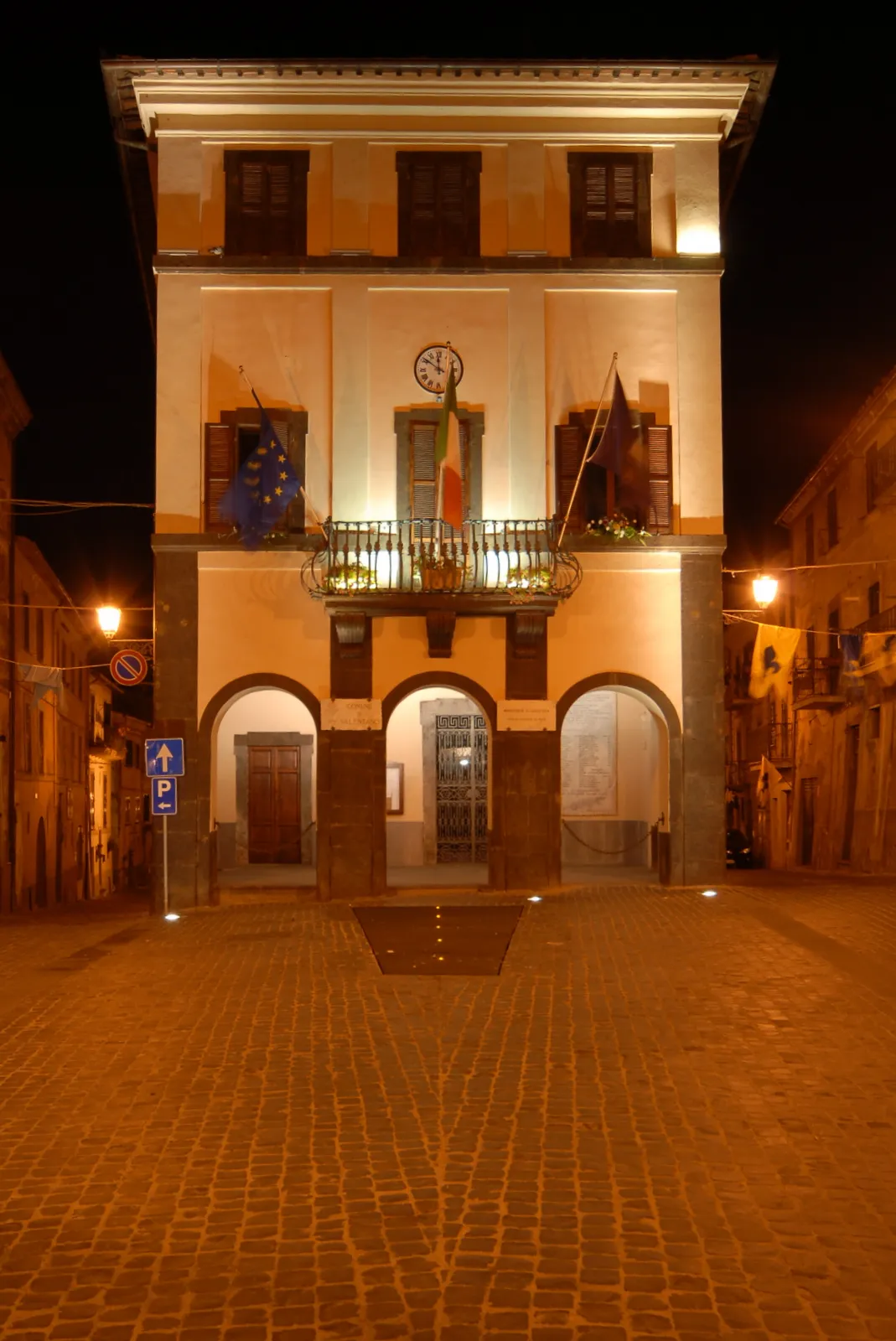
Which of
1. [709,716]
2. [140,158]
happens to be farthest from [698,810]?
[140,158]

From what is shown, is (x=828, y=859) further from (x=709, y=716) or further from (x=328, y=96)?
(x=328, y=96)

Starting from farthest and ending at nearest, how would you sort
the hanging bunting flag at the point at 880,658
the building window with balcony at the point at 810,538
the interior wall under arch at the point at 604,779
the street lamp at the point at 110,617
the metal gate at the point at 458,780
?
the building window with balcony at the point at 810,538 → the hanging bunting flag at the point at 880,658 → the metal gate at the point at 458,780 → the interior wall under arch at the point at 604,779 → the street lamp at the point at 110,617

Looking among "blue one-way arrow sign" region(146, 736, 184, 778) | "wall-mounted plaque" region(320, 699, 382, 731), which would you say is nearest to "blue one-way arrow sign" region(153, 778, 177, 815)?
"blue one-way arrow sign" region(146, 736, 184, 778)

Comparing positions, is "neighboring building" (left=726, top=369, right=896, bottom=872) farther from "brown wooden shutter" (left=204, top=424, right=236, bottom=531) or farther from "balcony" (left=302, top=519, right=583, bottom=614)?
"brown wooden shutter" (left=204, top=424, right=236, bottom=531)

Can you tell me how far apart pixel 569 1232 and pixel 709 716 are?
15.7 meters

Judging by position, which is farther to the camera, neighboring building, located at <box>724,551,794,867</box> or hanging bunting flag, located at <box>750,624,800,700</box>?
neighboring building, located at <box>724,551,794,867</box>

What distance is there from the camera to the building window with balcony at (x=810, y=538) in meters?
40.2

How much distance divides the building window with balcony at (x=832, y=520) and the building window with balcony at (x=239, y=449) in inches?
770

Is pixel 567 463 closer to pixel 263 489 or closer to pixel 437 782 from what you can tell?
pixel 263 489

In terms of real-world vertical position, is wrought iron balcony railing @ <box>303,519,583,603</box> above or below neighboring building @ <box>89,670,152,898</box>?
above

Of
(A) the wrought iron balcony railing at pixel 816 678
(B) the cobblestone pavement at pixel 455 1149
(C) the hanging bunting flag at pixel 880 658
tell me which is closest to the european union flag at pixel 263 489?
Result: (B) the cobblestone pavement at pixel 455 1149

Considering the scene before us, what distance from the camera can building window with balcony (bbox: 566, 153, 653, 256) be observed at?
2245cm

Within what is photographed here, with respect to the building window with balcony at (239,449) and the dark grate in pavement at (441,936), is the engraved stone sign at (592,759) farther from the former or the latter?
the building window with balcony at (239,449)

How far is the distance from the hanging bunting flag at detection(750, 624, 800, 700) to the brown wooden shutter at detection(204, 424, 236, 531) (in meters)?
9.53
